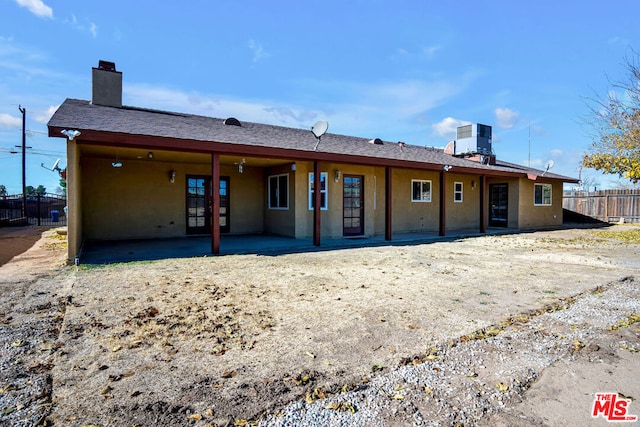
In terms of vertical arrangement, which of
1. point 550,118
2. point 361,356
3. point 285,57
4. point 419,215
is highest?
point 285,57

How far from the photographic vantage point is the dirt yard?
85.4 inches

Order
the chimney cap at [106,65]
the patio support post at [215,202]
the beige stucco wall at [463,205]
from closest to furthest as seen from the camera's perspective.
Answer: the patio support post at [215,202], the chimney cap at [106,65], the beige stucco wall at [463,205]

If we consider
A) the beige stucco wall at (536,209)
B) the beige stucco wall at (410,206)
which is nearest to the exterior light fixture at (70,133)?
the beige stucco wall at (410,206)

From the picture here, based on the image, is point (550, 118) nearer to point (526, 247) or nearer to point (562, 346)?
point (526, 247)

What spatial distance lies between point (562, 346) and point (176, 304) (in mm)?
4009

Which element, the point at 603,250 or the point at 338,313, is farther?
the point at 603,250

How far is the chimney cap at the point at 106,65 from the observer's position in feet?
34.1

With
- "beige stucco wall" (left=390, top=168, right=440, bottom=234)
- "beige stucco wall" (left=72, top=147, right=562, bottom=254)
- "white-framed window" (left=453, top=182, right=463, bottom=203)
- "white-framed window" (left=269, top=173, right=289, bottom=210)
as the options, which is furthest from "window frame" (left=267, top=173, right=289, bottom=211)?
"white-framed window" (left=453, top=182, right=463, bottom=203)

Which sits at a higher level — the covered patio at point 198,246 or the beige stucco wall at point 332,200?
the beige stucco wall at point 332,200

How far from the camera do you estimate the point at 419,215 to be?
14305 millimetres

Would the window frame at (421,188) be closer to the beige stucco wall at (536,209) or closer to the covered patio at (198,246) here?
the covered patio at (198,246)

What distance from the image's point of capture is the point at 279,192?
1193 cm

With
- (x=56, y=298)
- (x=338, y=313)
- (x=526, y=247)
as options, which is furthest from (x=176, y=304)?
(x=526, y=247)

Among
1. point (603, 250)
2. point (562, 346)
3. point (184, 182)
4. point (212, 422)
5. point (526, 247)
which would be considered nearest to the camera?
point (212, 422)
